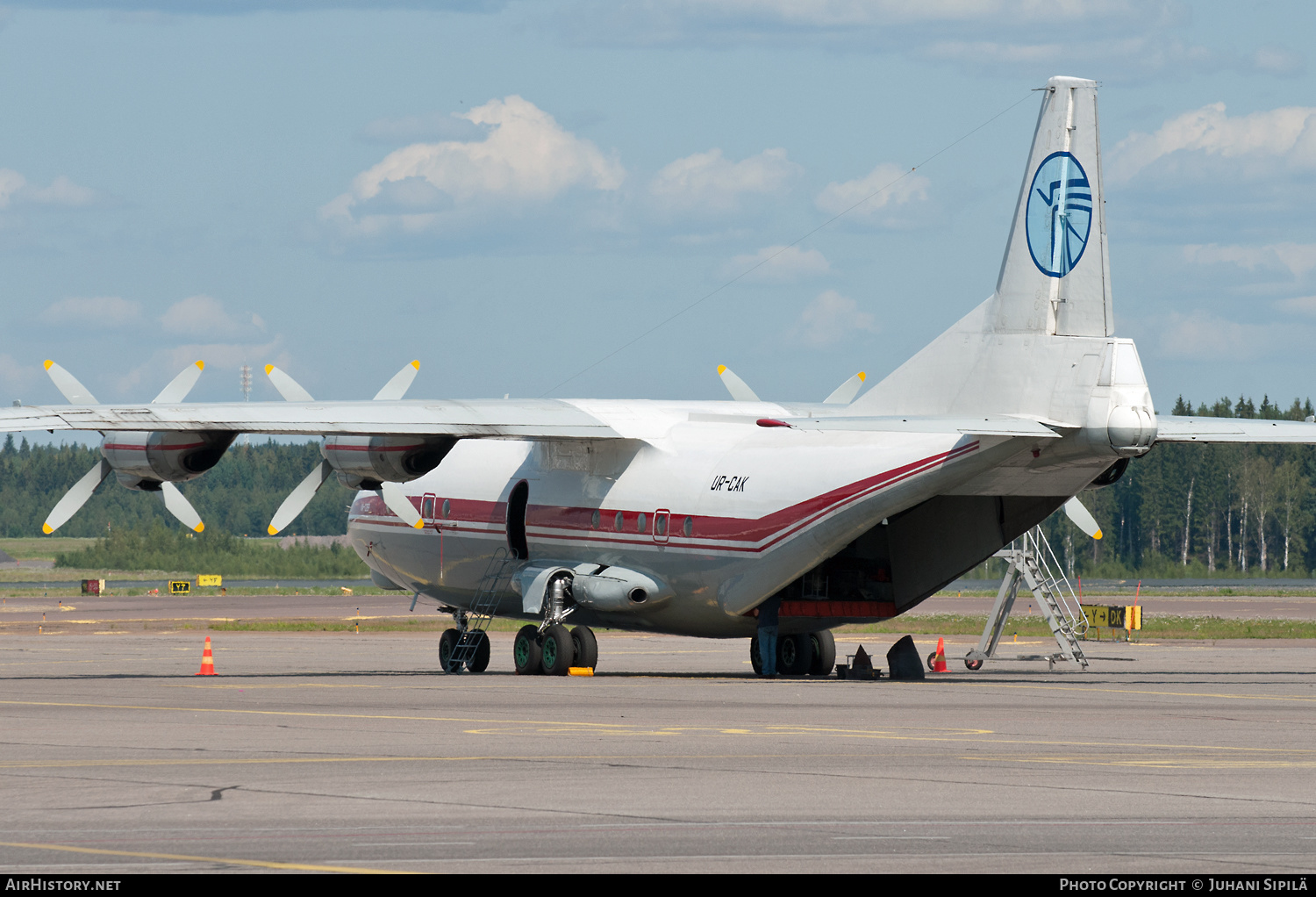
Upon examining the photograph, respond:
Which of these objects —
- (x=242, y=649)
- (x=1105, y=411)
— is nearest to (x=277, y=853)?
(x=1105, y=411)

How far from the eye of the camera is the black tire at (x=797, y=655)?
3369cm

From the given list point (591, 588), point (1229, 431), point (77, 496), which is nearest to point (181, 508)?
point (77, 496)

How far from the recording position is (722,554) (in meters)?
30.8

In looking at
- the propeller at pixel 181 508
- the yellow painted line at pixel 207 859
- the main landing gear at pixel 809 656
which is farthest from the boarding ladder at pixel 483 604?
the yellow painted line at pixel 207 859

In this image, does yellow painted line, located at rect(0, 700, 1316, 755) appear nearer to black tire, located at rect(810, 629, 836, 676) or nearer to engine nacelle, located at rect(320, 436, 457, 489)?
engine nacelle, located at rect(320, 436, 457, 489)

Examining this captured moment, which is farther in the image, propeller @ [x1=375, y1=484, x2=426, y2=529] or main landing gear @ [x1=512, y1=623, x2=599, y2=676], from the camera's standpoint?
propeller @ [x1=375, y1=484, x2=426, y2=529]

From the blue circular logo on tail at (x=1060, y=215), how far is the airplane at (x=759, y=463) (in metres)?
0.03

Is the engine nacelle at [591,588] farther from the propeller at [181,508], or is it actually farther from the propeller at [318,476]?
the propeller at [181,508]

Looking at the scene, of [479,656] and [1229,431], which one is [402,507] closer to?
[479,656]

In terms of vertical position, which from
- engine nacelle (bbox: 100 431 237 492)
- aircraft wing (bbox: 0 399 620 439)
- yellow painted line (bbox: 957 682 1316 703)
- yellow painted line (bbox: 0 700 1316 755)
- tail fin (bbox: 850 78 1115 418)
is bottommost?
yellow painted line (bbox: 0 700 1316 755)

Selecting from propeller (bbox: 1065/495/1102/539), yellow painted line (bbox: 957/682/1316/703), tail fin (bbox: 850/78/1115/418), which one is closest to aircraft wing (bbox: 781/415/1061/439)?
tail fin (bbox: 850/78/1115/418)

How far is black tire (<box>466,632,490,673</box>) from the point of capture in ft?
115

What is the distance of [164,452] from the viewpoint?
30625 mm

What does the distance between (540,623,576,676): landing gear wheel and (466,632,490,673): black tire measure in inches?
102
